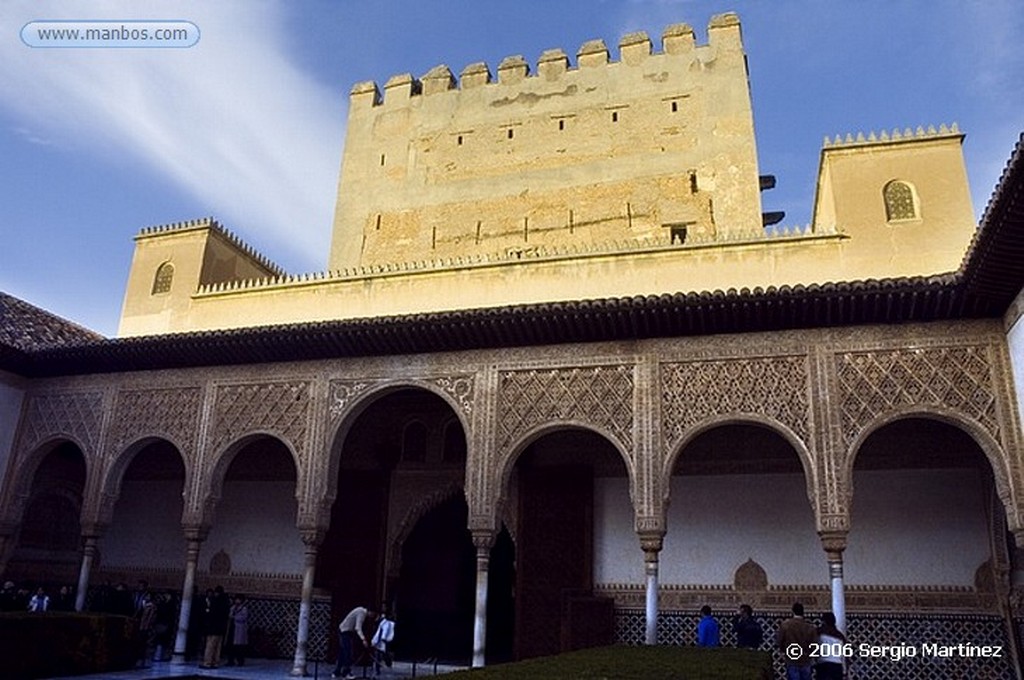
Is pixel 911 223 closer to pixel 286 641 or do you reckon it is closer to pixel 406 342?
pixel 406 342

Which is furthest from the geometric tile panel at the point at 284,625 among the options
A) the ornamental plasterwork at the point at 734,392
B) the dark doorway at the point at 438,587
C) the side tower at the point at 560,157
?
the side tower at the point at 560,157

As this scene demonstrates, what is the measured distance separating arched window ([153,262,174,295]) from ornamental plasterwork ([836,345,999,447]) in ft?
42.7

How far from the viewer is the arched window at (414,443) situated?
12469 mm

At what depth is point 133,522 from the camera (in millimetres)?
13844

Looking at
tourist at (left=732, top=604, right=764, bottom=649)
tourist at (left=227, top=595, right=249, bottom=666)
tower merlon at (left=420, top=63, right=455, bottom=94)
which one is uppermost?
tower merlon at (left=420, top=63, right=455, bottom=94)

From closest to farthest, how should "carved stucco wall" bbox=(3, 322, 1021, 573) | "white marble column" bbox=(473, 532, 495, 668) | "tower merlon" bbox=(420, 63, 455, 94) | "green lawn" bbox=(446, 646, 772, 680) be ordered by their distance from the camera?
"green lawn" bbox=(446, 646, 772, 680)
"carved stucco wall" bbox=(3, 322, 1021, 573)
"white marble column" bbox=(473, 532, 495, 668)
"tower merlon" bbox=(420, 63, 455, 94)

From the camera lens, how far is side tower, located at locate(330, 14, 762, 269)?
1641 centimetres

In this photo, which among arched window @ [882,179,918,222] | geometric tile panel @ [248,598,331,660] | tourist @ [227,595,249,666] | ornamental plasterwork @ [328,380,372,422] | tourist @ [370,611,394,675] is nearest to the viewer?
tourist @ [370,611,394,675]

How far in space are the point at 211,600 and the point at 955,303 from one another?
9585 mm

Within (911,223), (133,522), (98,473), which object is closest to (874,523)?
(911,223)

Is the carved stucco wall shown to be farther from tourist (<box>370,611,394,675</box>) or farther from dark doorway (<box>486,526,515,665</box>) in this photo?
dark doorway (<box>486,526,515,665</box>)

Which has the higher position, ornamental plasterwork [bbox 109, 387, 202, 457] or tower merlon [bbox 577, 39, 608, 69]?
tower merlon [bbox 577, 39, 608, 69]

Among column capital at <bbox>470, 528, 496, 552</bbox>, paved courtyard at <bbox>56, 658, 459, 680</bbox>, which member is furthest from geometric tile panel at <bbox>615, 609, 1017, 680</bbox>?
paved courtyard at <bbox>56, 658, 459, 680</bbox>

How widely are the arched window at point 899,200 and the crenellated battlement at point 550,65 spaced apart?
6063 mm
